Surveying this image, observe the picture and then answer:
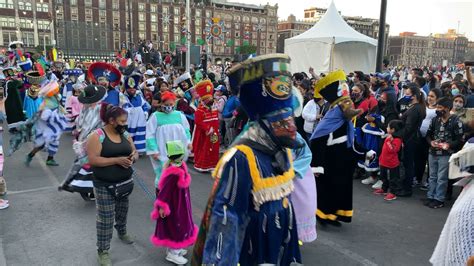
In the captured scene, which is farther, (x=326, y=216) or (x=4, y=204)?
(x=4, y=204)

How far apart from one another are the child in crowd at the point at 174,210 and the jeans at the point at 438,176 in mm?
4230

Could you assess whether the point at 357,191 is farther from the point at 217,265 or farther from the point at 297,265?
the point at 217,265

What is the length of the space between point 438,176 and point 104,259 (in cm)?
519

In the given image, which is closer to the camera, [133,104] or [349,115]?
[349,115]

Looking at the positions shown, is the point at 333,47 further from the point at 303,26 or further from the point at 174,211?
the point at 303,26

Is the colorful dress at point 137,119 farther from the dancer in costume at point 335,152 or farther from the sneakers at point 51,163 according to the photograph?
the dancer in costume at point 335,152

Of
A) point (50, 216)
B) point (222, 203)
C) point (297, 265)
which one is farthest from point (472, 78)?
point (50, 216)

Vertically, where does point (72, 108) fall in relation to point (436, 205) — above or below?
above

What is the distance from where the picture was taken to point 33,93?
356 inches

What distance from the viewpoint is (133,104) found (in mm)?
9484

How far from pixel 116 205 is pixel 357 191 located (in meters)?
4.55

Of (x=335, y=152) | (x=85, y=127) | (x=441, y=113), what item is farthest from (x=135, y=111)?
(x=441, y=113)

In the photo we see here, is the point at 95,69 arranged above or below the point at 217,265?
above

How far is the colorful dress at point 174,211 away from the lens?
14.2 ft
